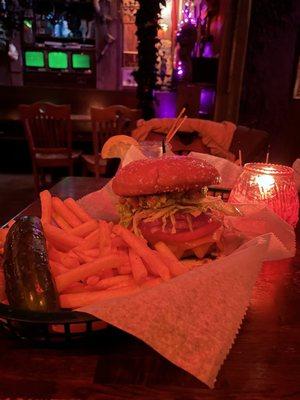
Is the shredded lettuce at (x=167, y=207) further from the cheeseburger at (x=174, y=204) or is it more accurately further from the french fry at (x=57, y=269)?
the french fry at (x=57, y=269)

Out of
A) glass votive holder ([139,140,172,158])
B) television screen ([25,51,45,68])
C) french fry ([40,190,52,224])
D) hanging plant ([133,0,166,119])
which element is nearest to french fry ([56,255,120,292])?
french fry ([40,190,52,224])

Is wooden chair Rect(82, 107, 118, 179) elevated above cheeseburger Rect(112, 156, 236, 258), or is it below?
below

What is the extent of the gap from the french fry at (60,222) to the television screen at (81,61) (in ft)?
35.0

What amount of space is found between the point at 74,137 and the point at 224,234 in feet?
18.6

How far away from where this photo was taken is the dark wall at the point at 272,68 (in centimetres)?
570

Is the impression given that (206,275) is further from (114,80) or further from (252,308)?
(114,80)

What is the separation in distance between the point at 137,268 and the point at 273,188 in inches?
26.6

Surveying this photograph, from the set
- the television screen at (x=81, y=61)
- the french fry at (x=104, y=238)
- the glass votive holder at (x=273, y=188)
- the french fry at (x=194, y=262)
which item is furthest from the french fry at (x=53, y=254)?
the television screen at (x=81, y=61)

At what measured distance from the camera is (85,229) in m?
1.07

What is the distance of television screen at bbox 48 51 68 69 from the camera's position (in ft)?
35.5

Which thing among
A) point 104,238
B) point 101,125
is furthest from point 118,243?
point 101,125

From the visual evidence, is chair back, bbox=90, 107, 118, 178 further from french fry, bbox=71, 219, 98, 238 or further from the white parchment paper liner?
the white parchment paper liner

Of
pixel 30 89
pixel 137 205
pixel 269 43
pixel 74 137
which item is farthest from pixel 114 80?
pixel 137 205

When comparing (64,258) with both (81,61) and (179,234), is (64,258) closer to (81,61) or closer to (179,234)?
(179,234)
